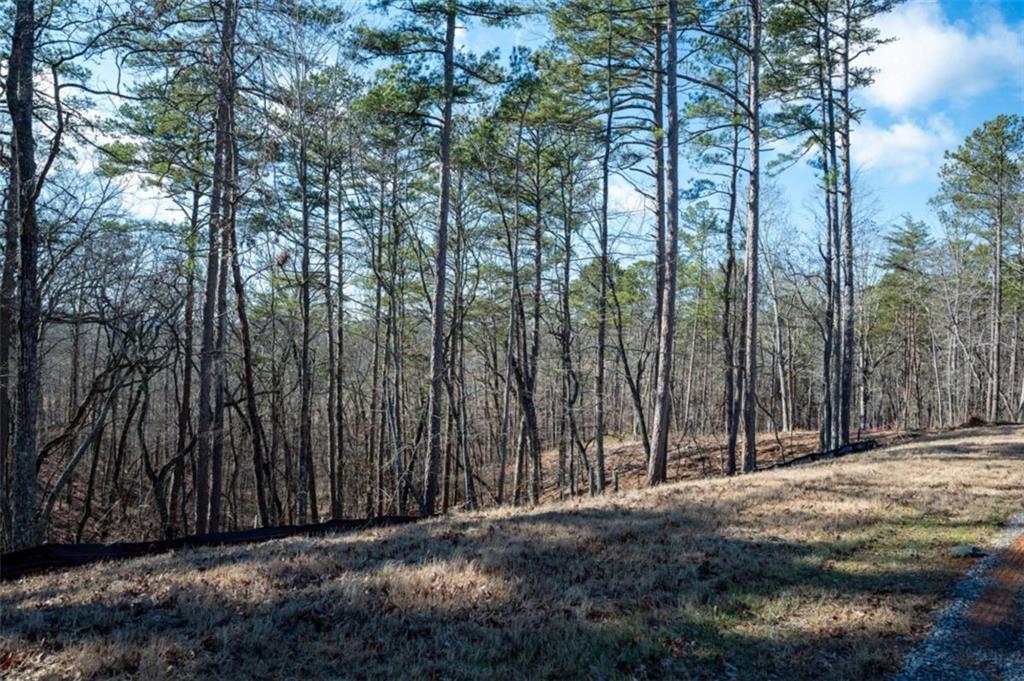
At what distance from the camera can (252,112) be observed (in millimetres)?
10203

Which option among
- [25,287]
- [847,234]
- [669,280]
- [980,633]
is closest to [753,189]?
[669,280]

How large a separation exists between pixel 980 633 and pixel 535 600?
11.3ft

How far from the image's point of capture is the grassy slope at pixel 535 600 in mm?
4242

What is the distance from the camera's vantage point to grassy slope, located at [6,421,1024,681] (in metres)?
4.24

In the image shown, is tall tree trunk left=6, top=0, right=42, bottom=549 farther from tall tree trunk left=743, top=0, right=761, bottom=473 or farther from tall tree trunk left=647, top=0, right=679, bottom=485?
tall tree trunk left=743, top=0, right=761, bottom=473

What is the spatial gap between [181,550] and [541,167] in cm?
1458

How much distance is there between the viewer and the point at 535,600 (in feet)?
17.9

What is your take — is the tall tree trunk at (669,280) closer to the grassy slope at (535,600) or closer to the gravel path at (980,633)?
the grassy slope at (535,600)

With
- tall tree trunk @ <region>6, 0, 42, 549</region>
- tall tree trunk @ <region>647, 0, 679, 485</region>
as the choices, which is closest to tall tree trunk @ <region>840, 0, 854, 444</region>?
tall tree trunk @ <region>647, 0, 679, 485</region>

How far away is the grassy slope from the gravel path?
178mm

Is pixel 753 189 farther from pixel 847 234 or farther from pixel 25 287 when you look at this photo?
pixel 25 287

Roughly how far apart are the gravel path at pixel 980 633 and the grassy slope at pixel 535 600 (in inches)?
7.0

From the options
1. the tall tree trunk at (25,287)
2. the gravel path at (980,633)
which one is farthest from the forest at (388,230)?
the gravel path at (980,633)

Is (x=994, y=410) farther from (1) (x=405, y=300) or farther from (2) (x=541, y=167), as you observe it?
(1) (x=405, y=300)
